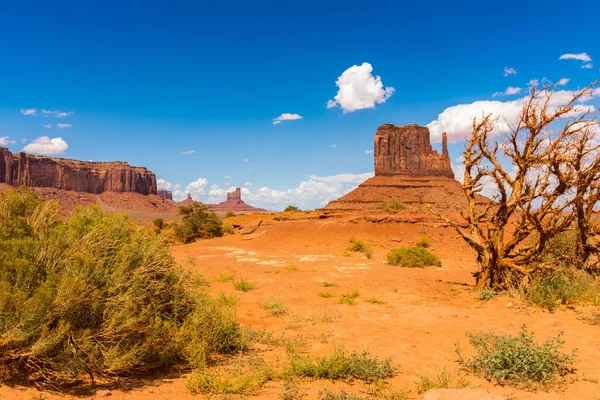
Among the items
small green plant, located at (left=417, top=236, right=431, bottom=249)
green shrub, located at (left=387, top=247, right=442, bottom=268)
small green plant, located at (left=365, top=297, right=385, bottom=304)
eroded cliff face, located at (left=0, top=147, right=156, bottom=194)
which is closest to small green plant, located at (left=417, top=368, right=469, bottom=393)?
small green plant, located at (left=365, top=297, right=385, bottom=304)

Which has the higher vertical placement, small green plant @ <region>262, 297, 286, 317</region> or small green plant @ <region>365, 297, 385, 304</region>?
small green plant @ <region>262, 297, 286, 317</region>

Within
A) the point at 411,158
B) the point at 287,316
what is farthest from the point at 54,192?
the point at 287,316

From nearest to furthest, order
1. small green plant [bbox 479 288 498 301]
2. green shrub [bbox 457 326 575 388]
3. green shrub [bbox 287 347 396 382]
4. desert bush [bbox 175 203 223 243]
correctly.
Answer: green shrub [bbox 457 326 575 388] → green shrub [bbox 287 347 396 382] → small green plant [bbox 479 288 498 301] → desert bush [bbox 175 203 223 243]

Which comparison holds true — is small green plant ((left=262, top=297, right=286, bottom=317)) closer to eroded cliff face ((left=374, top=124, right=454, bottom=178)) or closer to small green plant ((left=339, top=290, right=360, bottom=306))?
small green plant ((left=339, top=290, right=360, bottom=306))

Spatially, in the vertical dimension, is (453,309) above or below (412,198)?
below

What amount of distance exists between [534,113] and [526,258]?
393 centimetres

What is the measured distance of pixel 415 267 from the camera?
62.2 ft

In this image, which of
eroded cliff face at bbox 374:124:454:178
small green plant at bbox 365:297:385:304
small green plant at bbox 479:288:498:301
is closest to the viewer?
small green plant at bbox 479:288:498:301

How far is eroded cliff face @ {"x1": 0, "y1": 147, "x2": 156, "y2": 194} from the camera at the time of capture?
117438mm

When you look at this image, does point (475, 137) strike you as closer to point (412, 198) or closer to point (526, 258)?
point (526, 258)

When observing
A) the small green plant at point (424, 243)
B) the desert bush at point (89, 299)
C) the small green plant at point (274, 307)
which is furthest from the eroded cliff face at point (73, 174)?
the desert bush at point (89, 299)

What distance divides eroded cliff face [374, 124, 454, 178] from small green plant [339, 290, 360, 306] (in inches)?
3128

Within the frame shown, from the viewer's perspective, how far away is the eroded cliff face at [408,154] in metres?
90.5

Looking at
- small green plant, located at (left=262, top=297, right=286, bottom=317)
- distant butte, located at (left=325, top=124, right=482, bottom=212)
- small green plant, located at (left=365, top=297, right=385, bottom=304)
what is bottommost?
Answer: small green plant, located at (left=365, top=297, right=385, bottom=304)
